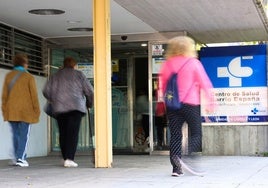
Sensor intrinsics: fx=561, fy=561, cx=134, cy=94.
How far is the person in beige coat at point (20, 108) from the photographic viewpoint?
32.3ft

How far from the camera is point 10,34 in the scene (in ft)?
42.5

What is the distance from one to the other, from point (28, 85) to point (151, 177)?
347 cm

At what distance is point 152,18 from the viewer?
12.1 meters

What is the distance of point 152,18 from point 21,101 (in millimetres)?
3715

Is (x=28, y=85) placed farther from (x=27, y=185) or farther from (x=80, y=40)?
(x=80, y=40)

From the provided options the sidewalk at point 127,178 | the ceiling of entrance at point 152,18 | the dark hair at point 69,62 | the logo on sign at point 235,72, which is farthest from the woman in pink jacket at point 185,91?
the logo on sign at point 235,72

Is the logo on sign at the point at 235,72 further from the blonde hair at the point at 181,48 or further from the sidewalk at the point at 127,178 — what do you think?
the blonde hair at the point at 181,48

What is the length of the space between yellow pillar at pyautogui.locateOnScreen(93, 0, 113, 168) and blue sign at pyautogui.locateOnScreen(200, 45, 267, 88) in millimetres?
5325

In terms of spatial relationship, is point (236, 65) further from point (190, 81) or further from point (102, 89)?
point (190, 81)

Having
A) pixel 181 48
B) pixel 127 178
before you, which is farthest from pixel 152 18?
pixel 127 178

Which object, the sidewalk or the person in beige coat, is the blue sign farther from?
the person in beige coat

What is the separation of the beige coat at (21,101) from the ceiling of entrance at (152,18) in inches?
63.3

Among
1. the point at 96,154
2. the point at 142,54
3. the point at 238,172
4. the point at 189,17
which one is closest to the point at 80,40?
the point at 142,54

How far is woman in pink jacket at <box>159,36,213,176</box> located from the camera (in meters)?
7.42
